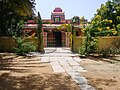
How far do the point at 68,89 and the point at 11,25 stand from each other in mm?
17048

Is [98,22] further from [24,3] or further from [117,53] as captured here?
[24,3]

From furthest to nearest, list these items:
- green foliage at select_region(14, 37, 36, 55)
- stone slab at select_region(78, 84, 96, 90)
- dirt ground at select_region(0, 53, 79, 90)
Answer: green foliage at select_region(14, 37, 36, 55) < dirt ground at select_region(0, 53, 79, 90) < stone slab at select_region(78, 84, 96, 90)

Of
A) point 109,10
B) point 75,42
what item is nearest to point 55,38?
point 109,10

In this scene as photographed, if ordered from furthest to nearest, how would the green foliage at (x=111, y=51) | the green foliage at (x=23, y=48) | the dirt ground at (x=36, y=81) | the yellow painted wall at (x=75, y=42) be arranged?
1. the yellow painted wall at (x=75, y=42)
2. the green foliage at (x=23, y=48)
3. the green foliage at (x=111, y=51)
4. the dirt ground at (x=36, y=81)

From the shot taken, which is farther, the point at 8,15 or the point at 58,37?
the point at 58,37

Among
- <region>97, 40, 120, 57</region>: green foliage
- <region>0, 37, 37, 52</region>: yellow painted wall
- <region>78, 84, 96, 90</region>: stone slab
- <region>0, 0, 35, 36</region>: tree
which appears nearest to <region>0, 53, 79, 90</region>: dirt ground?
<region>78, 84, 96, 90</region>: stone slab

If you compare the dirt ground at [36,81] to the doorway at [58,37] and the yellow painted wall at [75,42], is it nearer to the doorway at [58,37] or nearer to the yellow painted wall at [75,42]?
the yellow painted wall at [75,42]

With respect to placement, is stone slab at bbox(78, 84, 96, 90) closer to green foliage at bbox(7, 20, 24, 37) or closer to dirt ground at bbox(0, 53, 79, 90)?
dirt ground at bbox(0, 53, 79, 90)

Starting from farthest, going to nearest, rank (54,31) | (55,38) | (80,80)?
(55,38)
(54,31)
(80,80)

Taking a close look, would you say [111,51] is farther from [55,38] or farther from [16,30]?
[55,38]

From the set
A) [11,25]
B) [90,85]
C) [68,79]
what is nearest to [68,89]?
[90,85]

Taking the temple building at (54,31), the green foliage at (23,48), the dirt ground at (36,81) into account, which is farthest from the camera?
the temple building at (54,31)

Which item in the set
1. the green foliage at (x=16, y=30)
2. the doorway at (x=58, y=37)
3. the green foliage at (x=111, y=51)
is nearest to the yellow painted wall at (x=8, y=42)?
the green foliage at (x=16, y=30)

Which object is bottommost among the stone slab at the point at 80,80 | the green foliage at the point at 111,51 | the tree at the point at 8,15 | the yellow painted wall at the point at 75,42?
the stone slab at the point at 80,80
